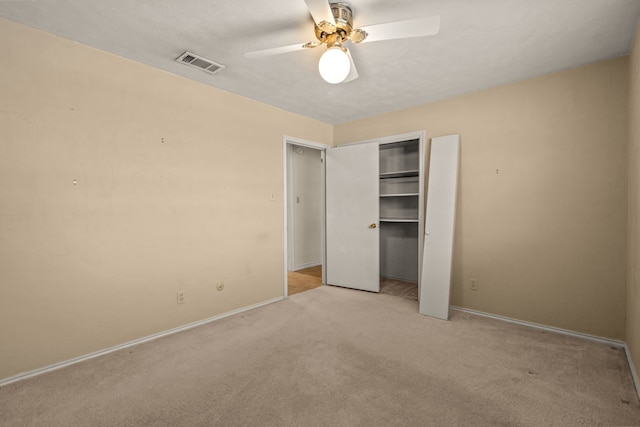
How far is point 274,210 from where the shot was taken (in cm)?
381

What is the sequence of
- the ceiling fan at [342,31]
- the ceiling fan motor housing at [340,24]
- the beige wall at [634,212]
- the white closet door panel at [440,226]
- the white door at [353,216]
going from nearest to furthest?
the ceiling fan at [342,31] → the ceiling fan motor housing at [340,24] → the beige wall at [634,212] → the white closet door panel at [440,226] → the white door at [353,216]

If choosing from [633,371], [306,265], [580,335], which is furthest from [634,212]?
[306,265]

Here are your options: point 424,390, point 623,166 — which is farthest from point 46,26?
point 623,166

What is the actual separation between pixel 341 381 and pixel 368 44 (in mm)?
2523

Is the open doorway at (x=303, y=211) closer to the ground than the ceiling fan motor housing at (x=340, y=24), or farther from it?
closer to the ground

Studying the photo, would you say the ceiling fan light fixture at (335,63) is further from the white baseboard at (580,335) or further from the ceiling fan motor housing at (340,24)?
the white baseboard at (580,335)

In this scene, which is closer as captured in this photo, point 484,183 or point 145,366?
point 145,366

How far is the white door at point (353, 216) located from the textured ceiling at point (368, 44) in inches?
50.2

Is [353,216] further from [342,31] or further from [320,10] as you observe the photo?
[320,10]

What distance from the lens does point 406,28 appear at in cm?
174

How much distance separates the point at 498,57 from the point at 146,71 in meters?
3.11

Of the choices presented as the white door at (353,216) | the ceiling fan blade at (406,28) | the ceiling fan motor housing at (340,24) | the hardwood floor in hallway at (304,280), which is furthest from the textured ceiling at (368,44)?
the hardwood floor in hallway at (304,280)

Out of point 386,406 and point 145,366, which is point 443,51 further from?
point 145,366

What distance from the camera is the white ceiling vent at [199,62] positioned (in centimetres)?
251
